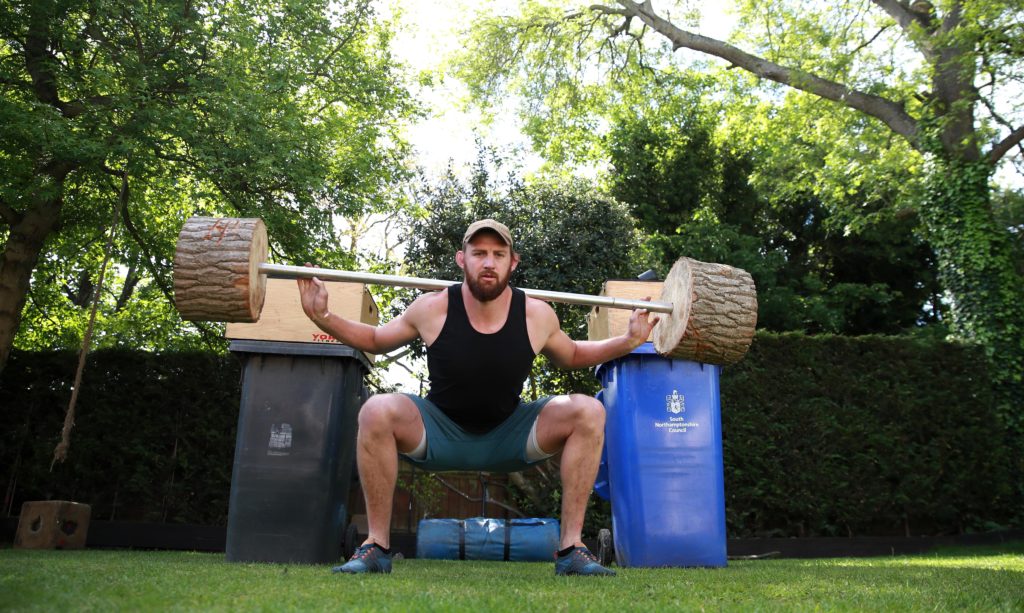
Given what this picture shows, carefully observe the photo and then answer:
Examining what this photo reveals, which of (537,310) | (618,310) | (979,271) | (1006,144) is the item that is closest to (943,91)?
(1006,144)

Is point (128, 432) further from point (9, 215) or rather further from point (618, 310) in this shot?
point (618, 310)

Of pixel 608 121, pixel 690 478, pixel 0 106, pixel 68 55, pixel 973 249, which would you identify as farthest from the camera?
pixel 608 121

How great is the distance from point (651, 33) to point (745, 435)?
901 cm

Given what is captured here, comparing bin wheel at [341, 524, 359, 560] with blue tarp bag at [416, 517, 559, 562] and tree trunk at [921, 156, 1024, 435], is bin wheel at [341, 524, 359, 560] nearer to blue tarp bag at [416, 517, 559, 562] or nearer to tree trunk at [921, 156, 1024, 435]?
blue tarp bag at [416, 517, 559, 562]

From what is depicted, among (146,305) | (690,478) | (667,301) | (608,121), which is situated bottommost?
(690,478)

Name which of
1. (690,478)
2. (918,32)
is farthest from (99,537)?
(918,32)

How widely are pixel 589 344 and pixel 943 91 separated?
8.40 meters

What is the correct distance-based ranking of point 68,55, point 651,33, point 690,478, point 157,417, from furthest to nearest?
point 651,33 < point 68,55 < point 157,417 < point 690,478

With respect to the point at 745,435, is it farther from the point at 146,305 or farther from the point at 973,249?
the point at 146,305

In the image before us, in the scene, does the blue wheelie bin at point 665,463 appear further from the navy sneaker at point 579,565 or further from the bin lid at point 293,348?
the bin lid at point 293,348

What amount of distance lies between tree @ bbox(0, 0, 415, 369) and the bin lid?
2.67 m

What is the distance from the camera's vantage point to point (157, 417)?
19.9ft

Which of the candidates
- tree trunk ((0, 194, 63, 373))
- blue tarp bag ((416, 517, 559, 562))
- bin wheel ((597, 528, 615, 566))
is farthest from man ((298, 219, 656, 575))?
tree trunk ((0, 194, 63, 373))

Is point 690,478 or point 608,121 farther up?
point 608,121
